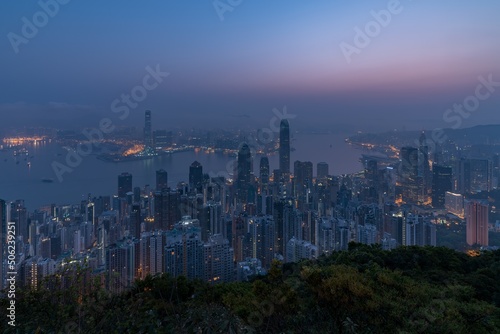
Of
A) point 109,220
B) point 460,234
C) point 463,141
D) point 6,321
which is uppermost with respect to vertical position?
point 463,141

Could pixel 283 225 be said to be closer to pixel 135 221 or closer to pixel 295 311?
pixel 135 221

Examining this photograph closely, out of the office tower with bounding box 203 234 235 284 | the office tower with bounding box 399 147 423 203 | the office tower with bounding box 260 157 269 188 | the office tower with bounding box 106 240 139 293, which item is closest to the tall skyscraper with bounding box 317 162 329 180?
the office tower with bounding box 260 157 269 188

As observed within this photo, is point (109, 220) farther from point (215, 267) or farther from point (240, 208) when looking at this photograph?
point (240, 208)

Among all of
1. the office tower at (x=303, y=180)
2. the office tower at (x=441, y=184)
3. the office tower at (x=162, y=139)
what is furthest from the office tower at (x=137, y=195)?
the office tower at (x=441, y=184)

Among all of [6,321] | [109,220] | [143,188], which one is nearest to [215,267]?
[109,220]

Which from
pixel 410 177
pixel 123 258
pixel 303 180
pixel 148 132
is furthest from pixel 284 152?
pixel 123 258
